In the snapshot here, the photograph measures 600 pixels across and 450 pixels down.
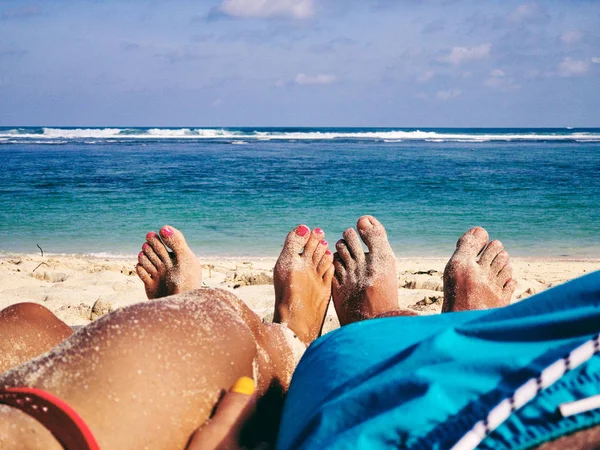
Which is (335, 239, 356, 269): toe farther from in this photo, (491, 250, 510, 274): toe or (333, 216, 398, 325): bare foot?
(491, 250, 510, 274): toe

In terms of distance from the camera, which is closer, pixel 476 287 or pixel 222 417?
pixel 222 417

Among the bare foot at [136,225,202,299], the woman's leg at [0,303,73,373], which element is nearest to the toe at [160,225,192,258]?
the bare foot at [136,225,202,299]

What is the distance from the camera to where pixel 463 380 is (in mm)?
717

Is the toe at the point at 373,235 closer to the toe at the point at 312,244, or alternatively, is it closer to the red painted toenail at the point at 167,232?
the toe at the point at 312,244

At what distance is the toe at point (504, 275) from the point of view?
2.37 m

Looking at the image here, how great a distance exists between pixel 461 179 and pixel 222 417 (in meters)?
8.82

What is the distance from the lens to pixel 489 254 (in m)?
2.49

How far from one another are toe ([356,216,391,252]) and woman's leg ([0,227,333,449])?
1508 mm

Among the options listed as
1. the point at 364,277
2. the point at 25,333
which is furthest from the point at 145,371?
the point at 364,277

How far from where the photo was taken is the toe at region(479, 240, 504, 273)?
245 centimetres

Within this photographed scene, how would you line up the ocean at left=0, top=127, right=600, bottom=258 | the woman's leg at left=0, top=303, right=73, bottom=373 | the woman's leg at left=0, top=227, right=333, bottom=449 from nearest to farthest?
1. the woman's leg at left=0, top=227, right=333, bottom=449
2. the woman's leg at left=0, top=303, right=73, bottom=373
3. the ocean at left=0, top=127, right=600, bottom=258

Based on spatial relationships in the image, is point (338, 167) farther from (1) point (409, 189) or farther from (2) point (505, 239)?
(2) point (505, 239)

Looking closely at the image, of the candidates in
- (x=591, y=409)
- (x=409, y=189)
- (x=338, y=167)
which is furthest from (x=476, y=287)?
(x=338, y=167)

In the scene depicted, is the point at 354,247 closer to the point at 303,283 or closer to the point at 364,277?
the point at 364,277
